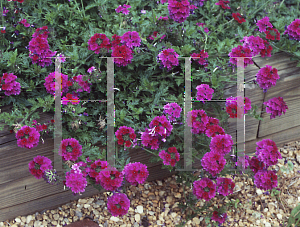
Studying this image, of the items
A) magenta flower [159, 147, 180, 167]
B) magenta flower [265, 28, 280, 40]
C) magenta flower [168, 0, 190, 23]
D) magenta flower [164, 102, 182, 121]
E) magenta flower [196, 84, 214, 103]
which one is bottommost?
magenta flower [159, 147, 180, 167]

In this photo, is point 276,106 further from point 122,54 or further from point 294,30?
point 122,54

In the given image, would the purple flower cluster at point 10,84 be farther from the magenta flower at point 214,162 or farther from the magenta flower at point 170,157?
the magenta flower at point 214,162

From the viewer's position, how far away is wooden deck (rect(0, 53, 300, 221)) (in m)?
2.18

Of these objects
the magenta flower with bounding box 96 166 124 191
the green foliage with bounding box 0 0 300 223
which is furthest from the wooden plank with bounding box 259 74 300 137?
the magenta flower with bounding box 96 166 124 191

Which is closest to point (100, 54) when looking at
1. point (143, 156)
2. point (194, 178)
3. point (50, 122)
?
point (50, 122)

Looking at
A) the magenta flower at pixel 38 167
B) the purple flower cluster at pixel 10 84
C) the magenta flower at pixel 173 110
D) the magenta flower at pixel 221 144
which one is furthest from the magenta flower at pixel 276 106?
the purple flower cluster at pixel 10 84

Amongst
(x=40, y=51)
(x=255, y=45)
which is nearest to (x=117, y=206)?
(x=40, y=51)

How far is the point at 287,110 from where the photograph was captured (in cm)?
273

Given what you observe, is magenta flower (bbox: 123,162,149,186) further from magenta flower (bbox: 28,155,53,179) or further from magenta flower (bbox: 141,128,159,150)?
magenta flower (bbox: 28,155,53,179)

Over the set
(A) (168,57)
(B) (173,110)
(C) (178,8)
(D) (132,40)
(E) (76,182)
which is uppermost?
(C) (178,8)

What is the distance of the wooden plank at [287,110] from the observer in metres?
2.60

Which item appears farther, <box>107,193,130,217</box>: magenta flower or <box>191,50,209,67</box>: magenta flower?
<box>191,50,209,67</box>: magenta flower

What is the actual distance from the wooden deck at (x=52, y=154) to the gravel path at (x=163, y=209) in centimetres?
6

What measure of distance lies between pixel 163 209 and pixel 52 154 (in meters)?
0.87
